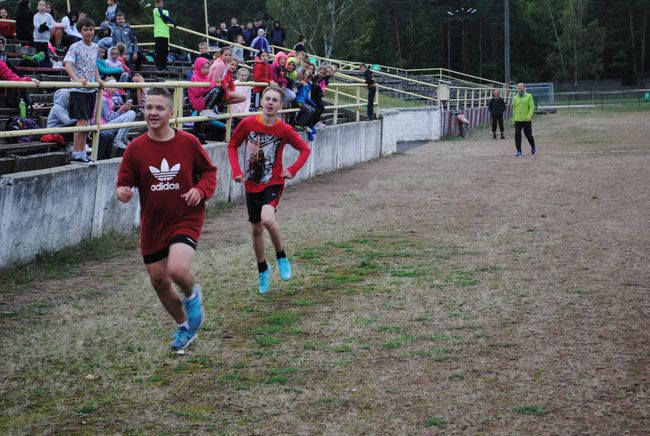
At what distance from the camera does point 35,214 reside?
9.02 meters

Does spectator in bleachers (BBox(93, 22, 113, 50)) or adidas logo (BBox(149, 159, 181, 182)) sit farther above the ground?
spectator in bleachers (BBox(93, 22, 113, 50))

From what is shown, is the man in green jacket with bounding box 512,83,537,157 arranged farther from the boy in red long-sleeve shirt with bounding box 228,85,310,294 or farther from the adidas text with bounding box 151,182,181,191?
the adidas text with bounding box 151,182,181,191

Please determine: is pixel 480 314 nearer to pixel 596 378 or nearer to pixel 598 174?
pixel 596 378

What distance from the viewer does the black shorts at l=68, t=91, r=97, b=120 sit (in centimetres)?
1012

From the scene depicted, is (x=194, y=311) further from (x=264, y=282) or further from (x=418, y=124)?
(x=418, y=124)

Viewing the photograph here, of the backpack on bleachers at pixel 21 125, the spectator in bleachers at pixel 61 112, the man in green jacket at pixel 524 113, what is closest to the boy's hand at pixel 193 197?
the spectator in bleachers at pixel 61 112

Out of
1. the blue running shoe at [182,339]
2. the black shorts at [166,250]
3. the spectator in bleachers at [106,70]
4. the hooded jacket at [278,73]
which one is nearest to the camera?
the black shorts at [166,250]

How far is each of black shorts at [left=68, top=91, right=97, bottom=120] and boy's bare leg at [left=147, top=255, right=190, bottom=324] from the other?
4.72 metres

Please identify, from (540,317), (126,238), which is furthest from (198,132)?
(540,317)

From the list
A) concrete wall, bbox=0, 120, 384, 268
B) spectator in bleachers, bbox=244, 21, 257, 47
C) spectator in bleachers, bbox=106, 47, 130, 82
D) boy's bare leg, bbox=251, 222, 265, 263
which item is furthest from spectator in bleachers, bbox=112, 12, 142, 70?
boy's bare leg, bbox=251, 222, 265, 263

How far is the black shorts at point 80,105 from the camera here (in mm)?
10117

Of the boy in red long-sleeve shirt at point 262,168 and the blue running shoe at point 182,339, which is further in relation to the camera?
the boy in red long-sleeve shirt at point 262,168

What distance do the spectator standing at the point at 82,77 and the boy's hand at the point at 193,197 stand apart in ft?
14.8

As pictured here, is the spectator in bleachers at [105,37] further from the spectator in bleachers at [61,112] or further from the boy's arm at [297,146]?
the boy's arm at [297,146]
